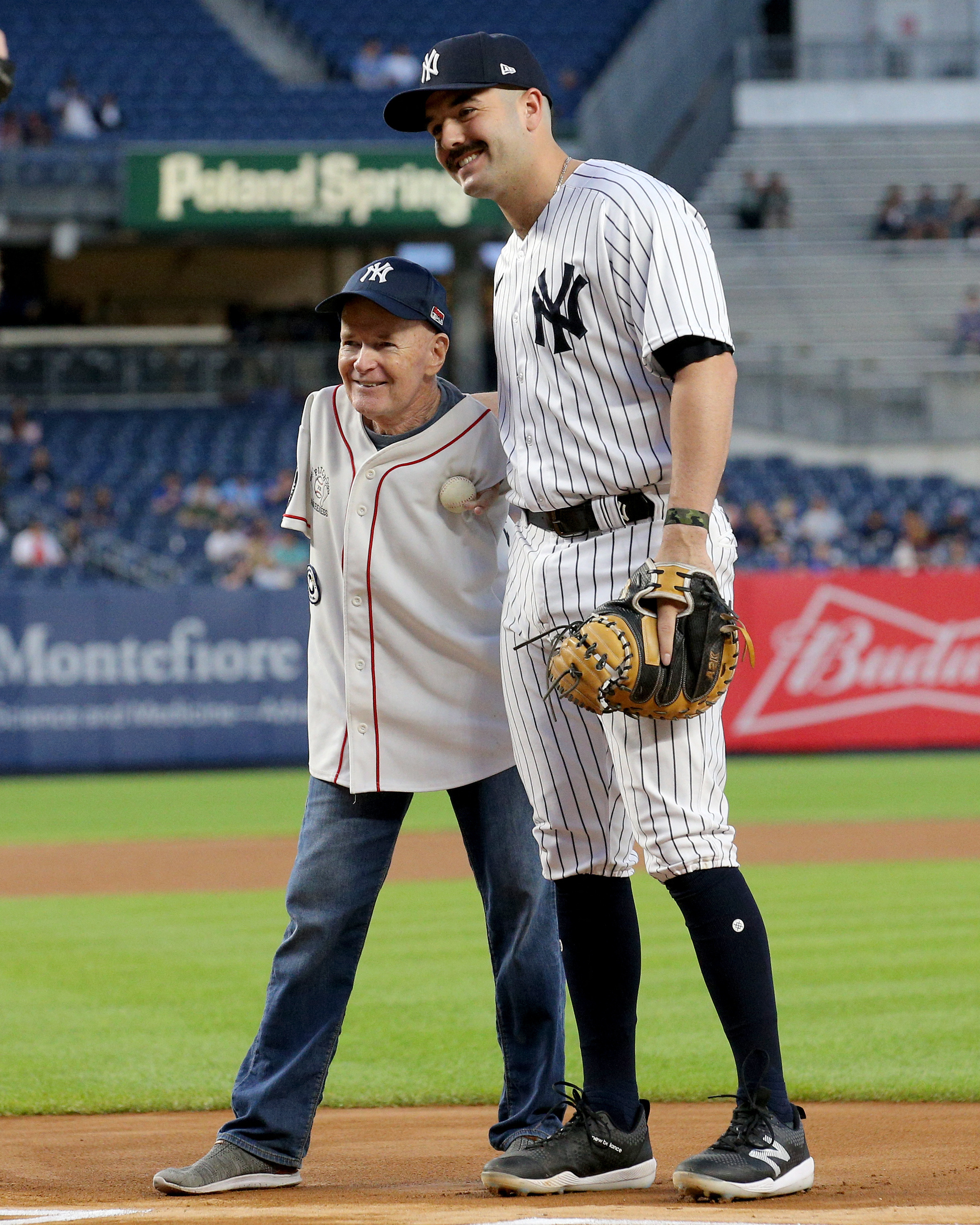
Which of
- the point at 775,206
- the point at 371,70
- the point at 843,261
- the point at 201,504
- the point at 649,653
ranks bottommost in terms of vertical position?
the point at 649,653

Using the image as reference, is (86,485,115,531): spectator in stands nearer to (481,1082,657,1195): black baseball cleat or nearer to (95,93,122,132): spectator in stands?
(95,93,122,132): spectator in stands

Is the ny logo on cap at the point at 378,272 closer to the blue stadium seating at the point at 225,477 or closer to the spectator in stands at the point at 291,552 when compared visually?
the spectator in stands at the point at 291,552

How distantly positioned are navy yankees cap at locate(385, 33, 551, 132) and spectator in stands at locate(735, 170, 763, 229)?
2071 cm

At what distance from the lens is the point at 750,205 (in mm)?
23000

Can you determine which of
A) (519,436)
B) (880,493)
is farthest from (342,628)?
(880,493)

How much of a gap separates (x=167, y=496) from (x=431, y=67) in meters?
14.8

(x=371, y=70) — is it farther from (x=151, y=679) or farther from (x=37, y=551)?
(x=151, y=679)

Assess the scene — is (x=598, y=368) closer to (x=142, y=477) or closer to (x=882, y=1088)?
(x=882, y=1088)

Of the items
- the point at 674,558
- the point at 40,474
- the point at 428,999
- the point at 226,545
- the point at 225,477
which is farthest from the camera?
the point at 225,477

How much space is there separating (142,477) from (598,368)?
15.7m

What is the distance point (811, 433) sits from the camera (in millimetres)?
20359

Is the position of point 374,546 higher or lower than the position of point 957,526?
lower

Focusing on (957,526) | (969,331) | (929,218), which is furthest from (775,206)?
(957,526)

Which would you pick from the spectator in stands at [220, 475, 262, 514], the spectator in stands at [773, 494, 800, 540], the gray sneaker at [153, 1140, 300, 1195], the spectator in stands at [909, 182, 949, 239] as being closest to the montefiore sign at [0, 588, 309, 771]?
the spectator in stands at [220, 475, 262, 514]
